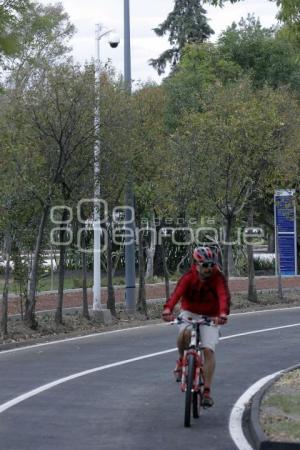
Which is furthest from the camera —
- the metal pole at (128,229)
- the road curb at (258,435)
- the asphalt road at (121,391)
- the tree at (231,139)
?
the tree at (231,139)

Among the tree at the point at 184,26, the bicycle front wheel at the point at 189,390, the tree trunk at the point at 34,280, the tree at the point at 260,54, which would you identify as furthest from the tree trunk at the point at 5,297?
the tree at the point at 184,26

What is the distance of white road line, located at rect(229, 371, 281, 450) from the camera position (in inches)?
356

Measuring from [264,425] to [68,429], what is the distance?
6.65 ft

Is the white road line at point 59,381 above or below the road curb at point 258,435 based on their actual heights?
below

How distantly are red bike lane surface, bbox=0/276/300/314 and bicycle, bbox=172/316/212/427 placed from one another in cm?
1361

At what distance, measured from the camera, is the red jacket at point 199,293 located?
1038cm

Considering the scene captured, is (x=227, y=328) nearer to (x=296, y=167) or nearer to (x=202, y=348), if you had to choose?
(x=296, y=167)

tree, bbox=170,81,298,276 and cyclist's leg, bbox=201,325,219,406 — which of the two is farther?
tree, bbox=170,81,298,276

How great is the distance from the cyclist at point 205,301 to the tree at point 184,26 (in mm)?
43334

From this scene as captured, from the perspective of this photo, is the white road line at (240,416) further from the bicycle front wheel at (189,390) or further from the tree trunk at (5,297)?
the tree trunk at (5,297)

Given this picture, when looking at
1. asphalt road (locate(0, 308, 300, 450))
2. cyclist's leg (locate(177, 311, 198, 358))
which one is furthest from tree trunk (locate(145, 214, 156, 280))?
cyclist's leg (locate(177, 311, 198, 358))

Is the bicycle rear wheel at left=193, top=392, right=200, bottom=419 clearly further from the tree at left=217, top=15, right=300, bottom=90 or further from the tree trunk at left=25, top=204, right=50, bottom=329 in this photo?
the tree at left=217, top=15, right=300, bottom=90

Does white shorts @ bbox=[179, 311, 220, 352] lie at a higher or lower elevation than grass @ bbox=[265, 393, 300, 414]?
higher

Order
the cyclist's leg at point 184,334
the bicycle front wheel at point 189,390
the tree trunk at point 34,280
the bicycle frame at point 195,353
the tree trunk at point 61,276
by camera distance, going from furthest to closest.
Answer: the tree trunk at point 61,276 → the tree trunk at point 34,280 → the cyclist's leg at point 184,334 → the bicycle frame at point 195,353 → the bicycle front wheel at point 189,390
